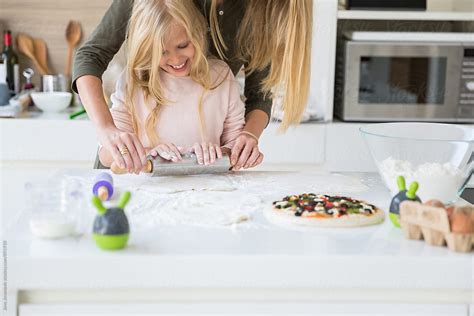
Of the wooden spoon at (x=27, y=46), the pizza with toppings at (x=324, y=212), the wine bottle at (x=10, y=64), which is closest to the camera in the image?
the pizza with toppings at (x=324, y=212)

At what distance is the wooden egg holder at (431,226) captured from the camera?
3.58 feet

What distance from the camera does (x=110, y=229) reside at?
1.07 metres

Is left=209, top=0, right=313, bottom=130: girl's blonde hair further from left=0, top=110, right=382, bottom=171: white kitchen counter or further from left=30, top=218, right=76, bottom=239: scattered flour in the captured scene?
left=0, top=110, right=382, bottom=171: white kitchen counter

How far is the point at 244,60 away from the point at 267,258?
3.17 ft

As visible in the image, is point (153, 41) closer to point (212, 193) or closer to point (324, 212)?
point (212, 193)

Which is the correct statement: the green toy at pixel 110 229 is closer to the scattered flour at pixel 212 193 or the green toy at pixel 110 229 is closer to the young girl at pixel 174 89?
the scattered flour at pixel 212 193

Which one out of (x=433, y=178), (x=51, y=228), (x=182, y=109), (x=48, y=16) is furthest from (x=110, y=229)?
(x=48, y=16)

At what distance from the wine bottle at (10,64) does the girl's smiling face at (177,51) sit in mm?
1695

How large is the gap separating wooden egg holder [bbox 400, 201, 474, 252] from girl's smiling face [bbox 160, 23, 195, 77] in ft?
2.39

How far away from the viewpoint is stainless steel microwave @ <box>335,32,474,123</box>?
287 cm

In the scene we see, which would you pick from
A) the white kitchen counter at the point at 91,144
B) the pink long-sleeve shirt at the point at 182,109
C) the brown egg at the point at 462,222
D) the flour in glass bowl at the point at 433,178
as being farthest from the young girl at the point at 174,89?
the white kitchen counter at the point at 91,144

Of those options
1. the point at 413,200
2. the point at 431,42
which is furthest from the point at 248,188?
the point at 431,42

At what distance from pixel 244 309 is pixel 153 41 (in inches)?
29.7

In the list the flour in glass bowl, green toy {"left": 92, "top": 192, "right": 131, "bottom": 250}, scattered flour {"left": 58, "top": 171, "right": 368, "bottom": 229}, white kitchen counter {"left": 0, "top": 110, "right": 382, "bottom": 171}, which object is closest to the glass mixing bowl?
the flour in glass bowl
